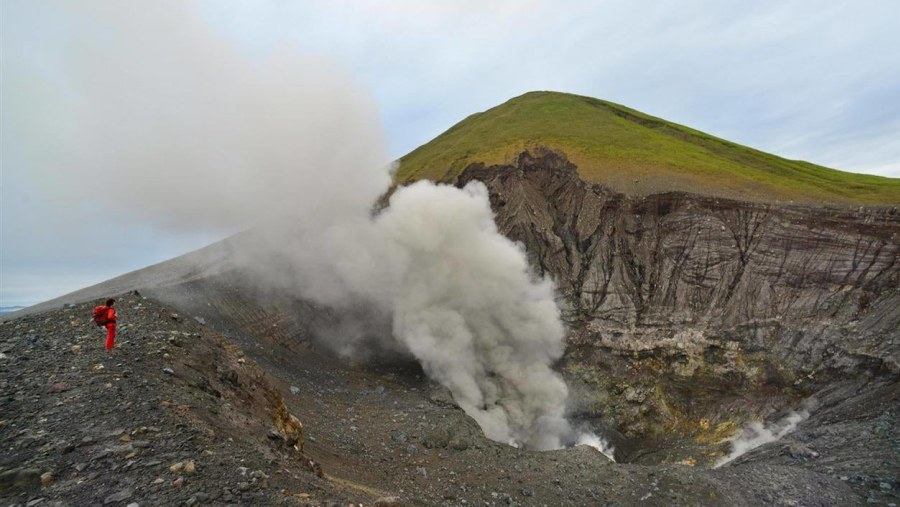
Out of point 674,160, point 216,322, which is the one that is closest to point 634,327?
point 674,160

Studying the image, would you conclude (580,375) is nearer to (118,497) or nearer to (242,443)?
(242,443)

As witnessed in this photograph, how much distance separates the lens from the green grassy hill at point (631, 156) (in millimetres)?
35688

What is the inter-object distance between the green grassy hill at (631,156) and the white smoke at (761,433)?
54.3 feet

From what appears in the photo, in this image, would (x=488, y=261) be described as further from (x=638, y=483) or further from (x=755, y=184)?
(x=755, y=184)

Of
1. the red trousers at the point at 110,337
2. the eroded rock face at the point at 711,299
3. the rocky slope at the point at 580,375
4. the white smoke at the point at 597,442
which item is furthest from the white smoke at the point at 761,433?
the red trousers at the point at 110,337

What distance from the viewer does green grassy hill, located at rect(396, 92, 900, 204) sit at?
117 feet

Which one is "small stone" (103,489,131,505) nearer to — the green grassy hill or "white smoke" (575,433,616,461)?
"white smoke" (575,433,616,461)

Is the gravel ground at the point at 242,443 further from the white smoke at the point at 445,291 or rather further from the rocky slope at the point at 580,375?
the white smoke at the point at 445,291

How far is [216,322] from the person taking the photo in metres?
23.6

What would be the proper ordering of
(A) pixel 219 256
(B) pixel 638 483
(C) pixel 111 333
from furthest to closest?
(A) pixel 219 256 < (B) pixel 638 483 < (C) pixel 111 333

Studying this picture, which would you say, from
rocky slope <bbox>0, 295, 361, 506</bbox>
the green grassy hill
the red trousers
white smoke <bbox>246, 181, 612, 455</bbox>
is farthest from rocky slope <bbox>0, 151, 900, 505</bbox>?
the green grassy hill

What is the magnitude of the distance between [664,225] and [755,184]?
10894 mm

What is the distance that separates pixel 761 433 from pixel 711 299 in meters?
9.44

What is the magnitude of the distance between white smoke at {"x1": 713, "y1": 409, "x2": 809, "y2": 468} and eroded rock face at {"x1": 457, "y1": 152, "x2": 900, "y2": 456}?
123cm
